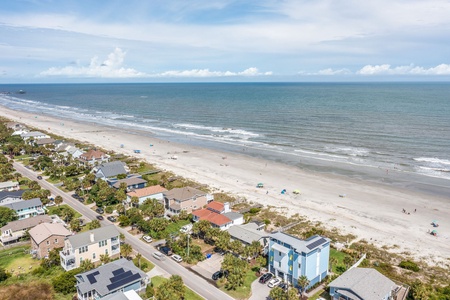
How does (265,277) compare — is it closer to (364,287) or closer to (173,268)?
(364,287)

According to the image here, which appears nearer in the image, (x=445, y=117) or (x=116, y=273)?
(x=116, y=273)

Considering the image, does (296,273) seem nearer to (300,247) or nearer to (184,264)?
(300,247)

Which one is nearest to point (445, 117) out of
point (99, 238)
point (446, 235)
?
point (446, 235)

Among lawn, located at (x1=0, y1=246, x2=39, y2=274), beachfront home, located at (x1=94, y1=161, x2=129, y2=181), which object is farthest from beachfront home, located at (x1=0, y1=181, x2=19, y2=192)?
lawn, located at (x1=0, y1=246, x2=39, y2=274)

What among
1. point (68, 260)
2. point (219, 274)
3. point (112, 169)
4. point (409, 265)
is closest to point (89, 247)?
point (68, 260)

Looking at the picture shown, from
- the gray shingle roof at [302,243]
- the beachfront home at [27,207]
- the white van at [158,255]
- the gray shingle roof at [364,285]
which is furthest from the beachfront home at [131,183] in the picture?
the gray shingle roof at [364,285]

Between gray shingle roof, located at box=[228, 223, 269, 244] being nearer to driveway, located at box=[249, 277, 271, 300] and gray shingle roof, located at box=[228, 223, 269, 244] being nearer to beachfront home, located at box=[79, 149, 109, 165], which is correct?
driveway, located at box=[249, 277, 271, 300]
